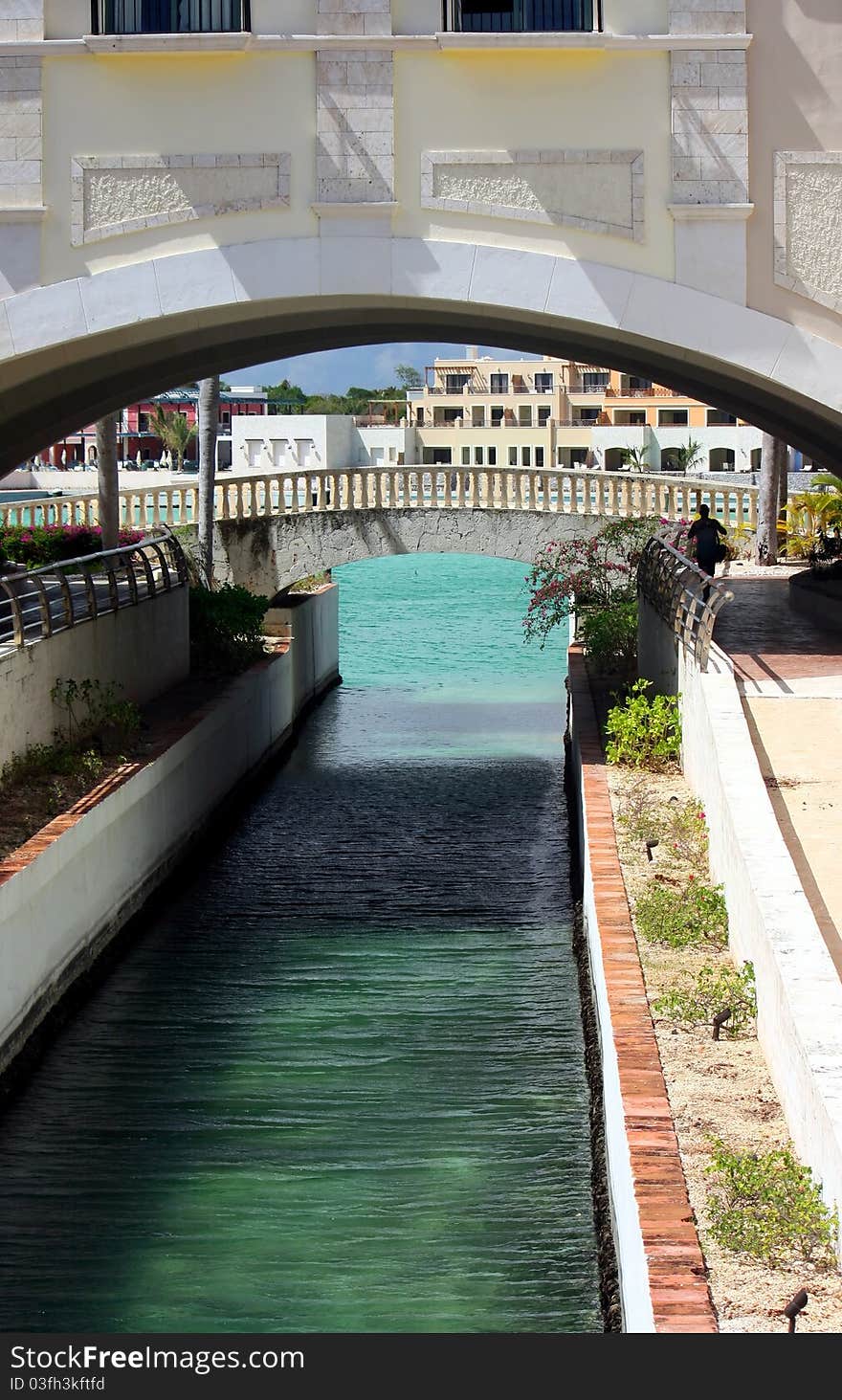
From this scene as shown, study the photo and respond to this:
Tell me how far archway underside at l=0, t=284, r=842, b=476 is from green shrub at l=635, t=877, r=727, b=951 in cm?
580

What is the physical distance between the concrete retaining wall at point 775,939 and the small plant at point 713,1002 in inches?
7.1

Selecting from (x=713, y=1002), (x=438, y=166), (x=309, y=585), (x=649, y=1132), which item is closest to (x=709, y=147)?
(x=438, y=166)

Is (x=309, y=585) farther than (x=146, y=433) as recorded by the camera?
No

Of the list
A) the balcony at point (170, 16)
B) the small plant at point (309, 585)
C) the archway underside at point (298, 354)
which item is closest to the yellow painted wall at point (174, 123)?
the balcony at point (170, 16)

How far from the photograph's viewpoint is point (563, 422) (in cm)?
9356

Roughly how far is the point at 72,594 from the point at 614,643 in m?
7.79

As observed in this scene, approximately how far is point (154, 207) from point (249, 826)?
9.88 metres

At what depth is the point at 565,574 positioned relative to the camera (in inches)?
1144

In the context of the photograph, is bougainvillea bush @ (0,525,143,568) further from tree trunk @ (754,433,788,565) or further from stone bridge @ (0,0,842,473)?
stone bridge @ (0,0,842,473)

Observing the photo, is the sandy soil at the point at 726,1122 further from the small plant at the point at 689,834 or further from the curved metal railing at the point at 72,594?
the curved metal railing at the point at 72,594

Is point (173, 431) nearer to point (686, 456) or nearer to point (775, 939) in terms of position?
point (686, 456)

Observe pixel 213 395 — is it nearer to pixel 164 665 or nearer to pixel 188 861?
pixel 164 665

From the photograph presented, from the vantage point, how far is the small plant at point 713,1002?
9.66 metres

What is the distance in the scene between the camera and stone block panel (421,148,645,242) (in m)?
15.2
